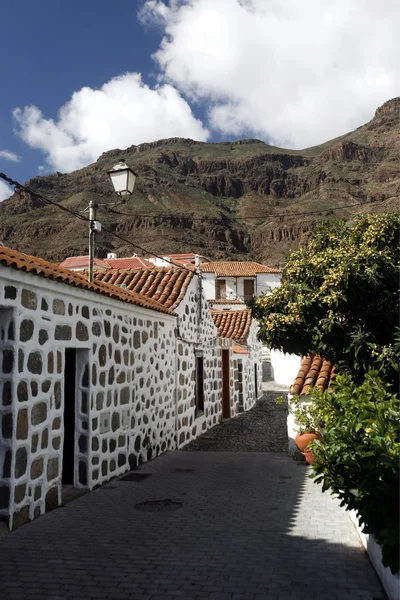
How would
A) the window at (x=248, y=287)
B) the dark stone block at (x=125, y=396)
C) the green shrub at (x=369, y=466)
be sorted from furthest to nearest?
1. the window at (x=248, y=287)
2. the dark stone block at (x=125, y=396)
3. the green shrub at (x=369, y=466)

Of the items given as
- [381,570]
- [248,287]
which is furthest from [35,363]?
[248,287]

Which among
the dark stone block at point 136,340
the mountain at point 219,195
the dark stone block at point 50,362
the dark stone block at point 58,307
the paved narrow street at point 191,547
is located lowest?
the paved narrow street at point 191,547

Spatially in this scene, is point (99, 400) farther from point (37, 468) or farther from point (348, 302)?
point (348, 302)

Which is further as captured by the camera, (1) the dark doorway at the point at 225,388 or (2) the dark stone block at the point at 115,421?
(1) the dark doorway at the point at 225,388

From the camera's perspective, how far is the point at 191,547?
4.50m

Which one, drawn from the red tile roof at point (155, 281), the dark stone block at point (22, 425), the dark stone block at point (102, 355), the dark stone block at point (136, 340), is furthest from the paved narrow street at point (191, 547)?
the red tile roof at point (155, 281)

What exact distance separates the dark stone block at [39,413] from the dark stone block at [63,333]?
812 millimetres

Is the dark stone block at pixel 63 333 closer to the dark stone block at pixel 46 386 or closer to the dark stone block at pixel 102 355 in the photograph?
the dark stone block at pixel 46 386

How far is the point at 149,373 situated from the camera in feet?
29.7

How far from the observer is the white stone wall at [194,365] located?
36.5ft

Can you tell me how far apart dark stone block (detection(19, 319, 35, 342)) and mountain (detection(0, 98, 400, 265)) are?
2847 inches

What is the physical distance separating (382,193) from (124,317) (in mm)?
98692

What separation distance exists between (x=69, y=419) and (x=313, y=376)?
5091mm

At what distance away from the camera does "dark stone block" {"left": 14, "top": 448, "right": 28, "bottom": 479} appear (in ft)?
16.1
